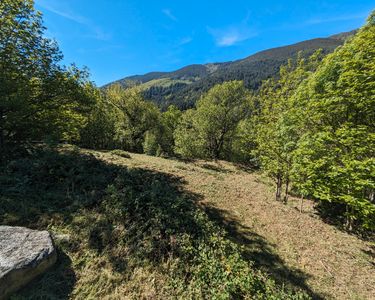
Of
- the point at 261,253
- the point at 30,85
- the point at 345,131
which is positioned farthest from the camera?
the point at 30,85

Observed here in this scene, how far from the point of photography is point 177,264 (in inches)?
Answer: 176

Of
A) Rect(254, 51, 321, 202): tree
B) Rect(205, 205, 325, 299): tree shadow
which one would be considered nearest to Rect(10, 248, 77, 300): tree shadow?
Rect(205, 205, 325, 299): tree shadow

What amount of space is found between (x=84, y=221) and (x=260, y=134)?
11.1 meters

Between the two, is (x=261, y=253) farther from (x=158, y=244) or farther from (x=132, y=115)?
(x=132, y=115)

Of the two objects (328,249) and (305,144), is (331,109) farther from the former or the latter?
(328,249)

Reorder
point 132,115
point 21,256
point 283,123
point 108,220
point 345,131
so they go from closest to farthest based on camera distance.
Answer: point 21,256, point 108,220, point 345,131, point 283,123, point 132,115

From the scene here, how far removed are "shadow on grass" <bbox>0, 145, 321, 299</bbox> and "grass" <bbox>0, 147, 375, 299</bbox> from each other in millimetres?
27

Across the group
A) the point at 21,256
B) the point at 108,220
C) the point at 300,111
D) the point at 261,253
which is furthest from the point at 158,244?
the point at 300,111

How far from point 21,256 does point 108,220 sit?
201 cm

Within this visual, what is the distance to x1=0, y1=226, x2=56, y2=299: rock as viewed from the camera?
10.9ft

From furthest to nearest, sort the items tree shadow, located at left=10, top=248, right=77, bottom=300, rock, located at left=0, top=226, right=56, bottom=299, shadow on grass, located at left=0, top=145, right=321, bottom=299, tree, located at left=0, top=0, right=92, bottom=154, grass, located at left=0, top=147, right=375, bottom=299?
tree, located at left=0, top=0, right=92, bottom=154
shadow on grass, located at left=0, top=145, right=321, bottom=299
grass, located at left=0, top=147, right=375, bottom=299
tree shadow, located at left=10, top=248, right=77, bottom=300
rock, located at left=0, top=226, right=56, bottom=299

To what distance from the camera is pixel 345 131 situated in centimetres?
595

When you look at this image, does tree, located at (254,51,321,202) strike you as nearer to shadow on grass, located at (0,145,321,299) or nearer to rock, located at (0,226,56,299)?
shadow on grass, located at (0,145,321,299)

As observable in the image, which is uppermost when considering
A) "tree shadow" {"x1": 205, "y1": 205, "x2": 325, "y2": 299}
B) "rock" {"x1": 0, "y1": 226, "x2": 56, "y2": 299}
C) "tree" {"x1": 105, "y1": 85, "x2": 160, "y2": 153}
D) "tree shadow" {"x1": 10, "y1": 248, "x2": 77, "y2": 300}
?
"tree" {"x1": 105, "y1": 85, "x2": 160, "y2": 153}
